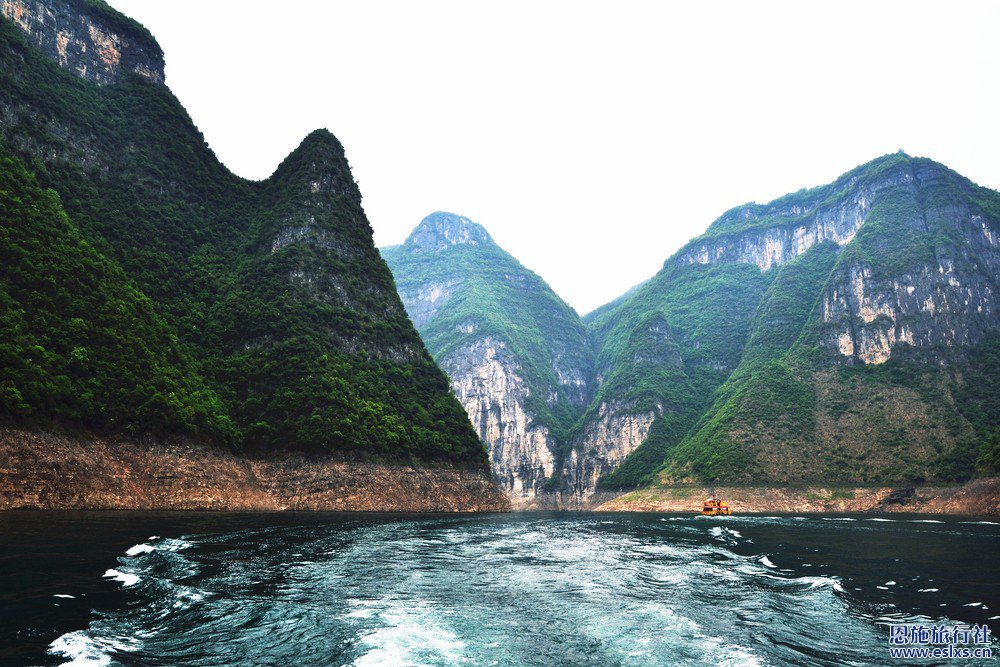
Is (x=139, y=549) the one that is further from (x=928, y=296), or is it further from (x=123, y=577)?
(x=928, y=296)

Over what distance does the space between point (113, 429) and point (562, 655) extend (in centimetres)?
4500

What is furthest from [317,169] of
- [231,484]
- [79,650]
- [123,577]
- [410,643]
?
[79,650]

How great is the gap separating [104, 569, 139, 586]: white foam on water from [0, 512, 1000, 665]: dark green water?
0.36 ft

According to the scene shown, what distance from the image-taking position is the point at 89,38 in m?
95.1

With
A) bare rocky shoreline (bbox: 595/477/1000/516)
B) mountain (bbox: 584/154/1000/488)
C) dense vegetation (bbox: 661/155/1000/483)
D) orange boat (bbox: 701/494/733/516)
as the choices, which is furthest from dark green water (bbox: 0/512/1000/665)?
mountain (bbox: 584/154/1000/488)

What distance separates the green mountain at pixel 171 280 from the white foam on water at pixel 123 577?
82.8ft

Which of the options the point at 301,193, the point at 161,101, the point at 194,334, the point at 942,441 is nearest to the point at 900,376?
the point at 942,441

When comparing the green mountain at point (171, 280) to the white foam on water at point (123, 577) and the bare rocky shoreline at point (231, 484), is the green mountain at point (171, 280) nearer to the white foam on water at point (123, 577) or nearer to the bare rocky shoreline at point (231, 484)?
the bare rocky shoreline at point (231, 484)

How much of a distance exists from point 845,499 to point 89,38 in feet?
590

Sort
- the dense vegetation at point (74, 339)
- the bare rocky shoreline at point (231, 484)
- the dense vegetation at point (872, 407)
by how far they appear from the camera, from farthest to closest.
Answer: the dense vegetation at point (872, 407), the dense vegetation at point (74, 339), the bare rocky shoreline at point (231, 484)

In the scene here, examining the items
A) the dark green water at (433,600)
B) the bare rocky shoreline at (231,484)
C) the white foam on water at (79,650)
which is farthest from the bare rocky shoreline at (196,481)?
the white foam on water at (79,650)

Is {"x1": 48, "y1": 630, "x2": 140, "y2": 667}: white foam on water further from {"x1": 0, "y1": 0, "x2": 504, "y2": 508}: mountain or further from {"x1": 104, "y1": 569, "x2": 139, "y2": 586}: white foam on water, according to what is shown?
{"x1": 0, "y1": 0, "x2": 504, "y2": 508}: mountain

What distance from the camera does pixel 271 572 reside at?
22.5 m

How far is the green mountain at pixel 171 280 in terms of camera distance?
4616cm
